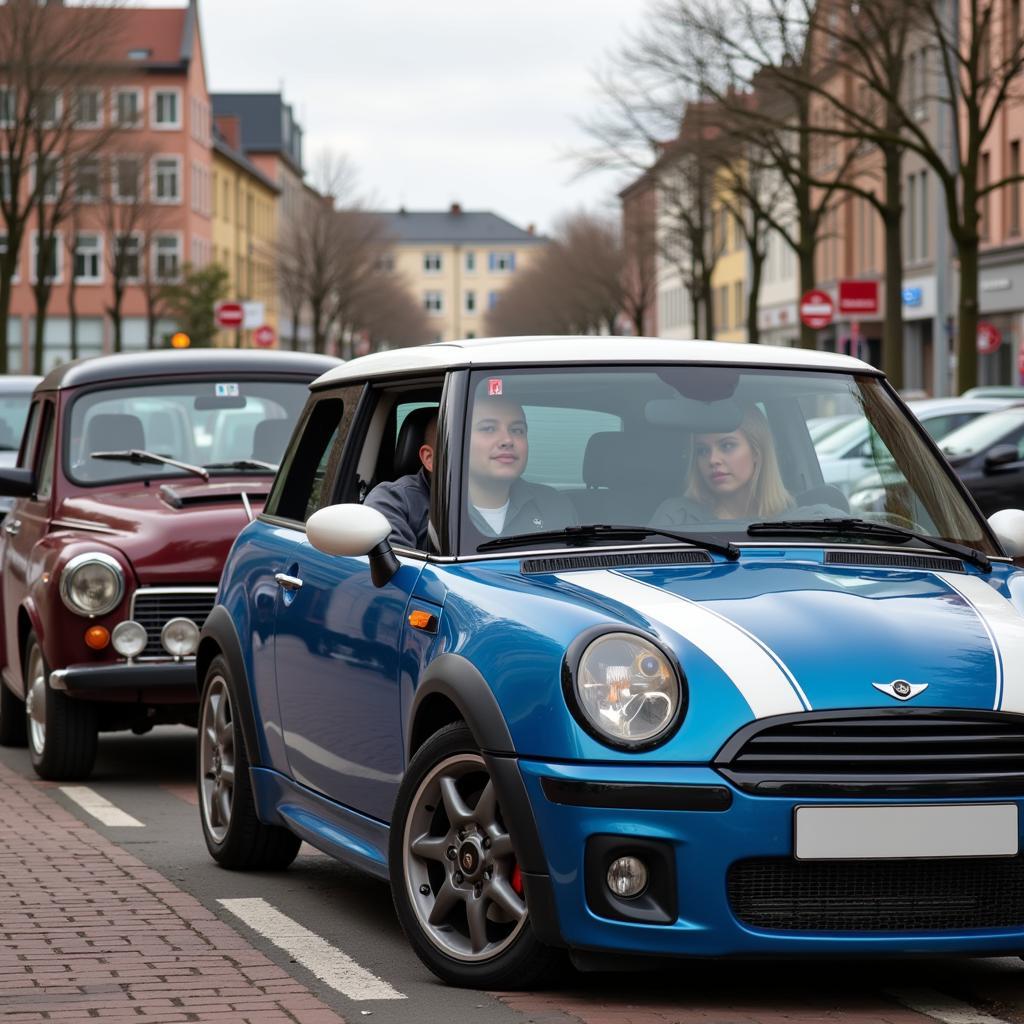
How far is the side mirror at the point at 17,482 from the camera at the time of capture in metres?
10.9

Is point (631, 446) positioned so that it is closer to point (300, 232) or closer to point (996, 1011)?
point (996, 1011)

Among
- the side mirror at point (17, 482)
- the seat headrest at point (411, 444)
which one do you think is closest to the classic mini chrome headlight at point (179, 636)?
the side mirror at point (17, 482)

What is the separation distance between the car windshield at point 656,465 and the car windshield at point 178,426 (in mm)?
4966

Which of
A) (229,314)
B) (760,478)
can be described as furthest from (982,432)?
(229,314)

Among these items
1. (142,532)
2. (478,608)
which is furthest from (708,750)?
(142,532)

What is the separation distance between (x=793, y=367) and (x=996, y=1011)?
194cm

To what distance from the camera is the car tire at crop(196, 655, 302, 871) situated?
7367 mm

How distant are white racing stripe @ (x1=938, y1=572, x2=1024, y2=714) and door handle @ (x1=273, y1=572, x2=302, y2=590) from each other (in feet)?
6.50

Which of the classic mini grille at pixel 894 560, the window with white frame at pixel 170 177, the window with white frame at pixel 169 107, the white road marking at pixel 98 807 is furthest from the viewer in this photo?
the window with white frame at pixel 169 107

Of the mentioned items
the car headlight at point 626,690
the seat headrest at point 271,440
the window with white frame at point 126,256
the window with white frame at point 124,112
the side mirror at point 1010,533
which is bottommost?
the car headlight at point 626,690

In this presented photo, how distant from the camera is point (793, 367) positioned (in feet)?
21.0

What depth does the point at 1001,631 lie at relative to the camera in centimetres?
530

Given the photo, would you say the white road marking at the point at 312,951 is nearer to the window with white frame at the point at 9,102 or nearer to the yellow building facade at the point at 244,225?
the window with white frame at the point at 9,102

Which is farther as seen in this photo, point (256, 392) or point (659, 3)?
point (659, 3)
